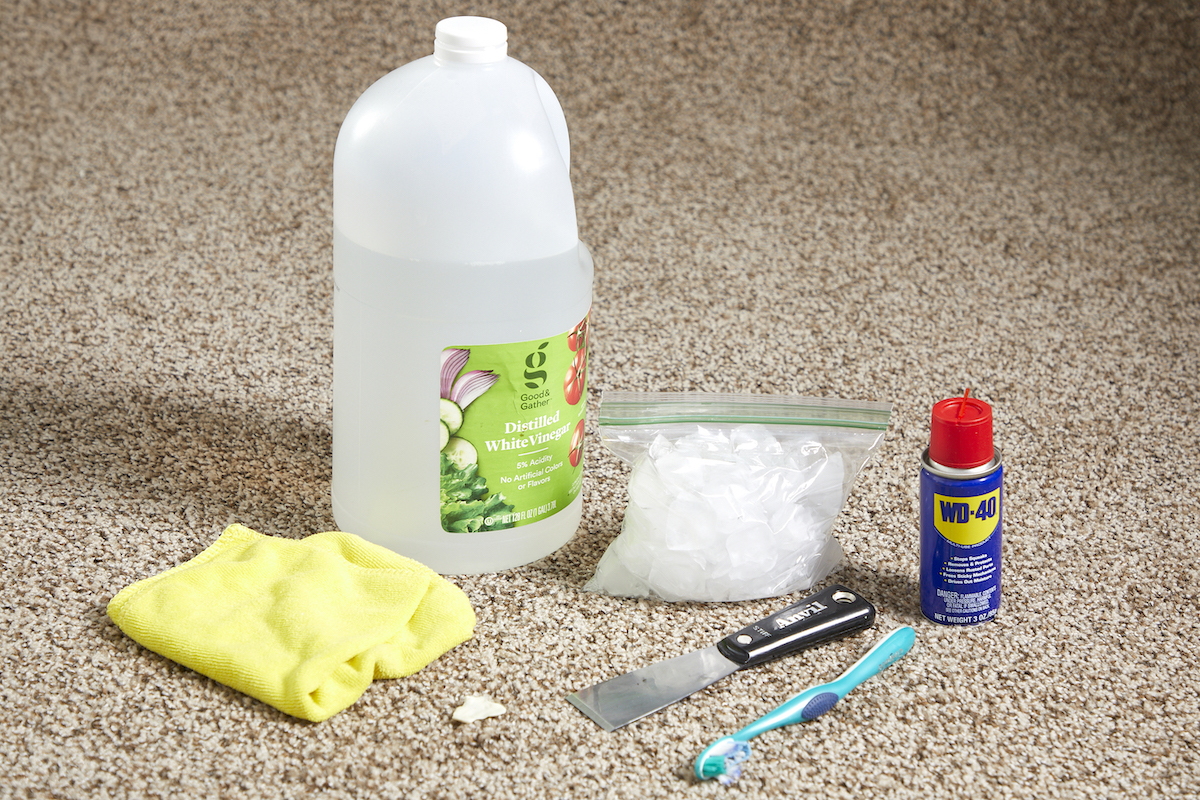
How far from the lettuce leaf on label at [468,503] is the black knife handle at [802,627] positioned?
20 cm

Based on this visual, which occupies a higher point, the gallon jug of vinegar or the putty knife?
the gallon jug of vinegar

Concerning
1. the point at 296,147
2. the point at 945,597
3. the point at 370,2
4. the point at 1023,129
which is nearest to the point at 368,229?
the point at 945,597

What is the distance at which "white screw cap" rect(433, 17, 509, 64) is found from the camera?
91cm

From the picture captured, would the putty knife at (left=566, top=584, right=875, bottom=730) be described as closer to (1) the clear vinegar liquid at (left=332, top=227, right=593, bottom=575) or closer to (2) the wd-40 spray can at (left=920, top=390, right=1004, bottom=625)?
(2) the wd-40 spray can at (left=920, top=390, right=1004, bottom=625)

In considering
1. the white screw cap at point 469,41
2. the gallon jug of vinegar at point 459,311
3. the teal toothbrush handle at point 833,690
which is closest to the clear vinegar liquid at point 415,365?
the gallon jug of vinegar at point 459,311

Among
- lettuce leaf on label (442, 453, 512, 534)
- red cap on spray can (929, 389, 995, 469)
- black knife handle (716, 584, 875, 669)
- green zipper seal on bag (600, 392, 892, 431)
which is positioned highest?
red cap on spray can (929, 389, 995, 469)

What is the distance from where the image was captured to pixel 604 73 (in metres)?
2.00

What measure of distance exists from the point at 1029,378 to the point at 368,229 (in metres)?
0.77

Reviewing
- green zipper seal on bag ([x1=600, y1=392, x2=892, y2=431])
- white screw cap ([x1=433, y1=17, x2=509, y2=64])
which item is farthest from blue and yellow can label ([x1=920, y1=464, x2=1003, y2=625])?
white screw cap ([x1=433, y1=17, x2=509, y2=64])

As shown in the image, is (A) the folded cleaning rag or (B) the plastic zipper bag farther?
(B) the plastic zipper bag

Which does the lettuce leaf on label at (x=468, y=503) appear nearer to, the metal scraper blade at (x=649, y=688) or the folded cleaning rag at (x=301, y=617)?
the folded cleaning rag at (x=301, y=617)

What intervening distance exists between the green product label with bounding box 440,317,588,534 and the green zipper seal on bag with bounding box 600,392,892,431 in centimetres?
4

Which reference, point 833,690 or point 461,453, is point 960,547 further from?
point 461,453

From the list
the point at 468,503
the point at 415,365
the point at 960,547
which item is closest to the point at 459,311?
the point at 415,365
